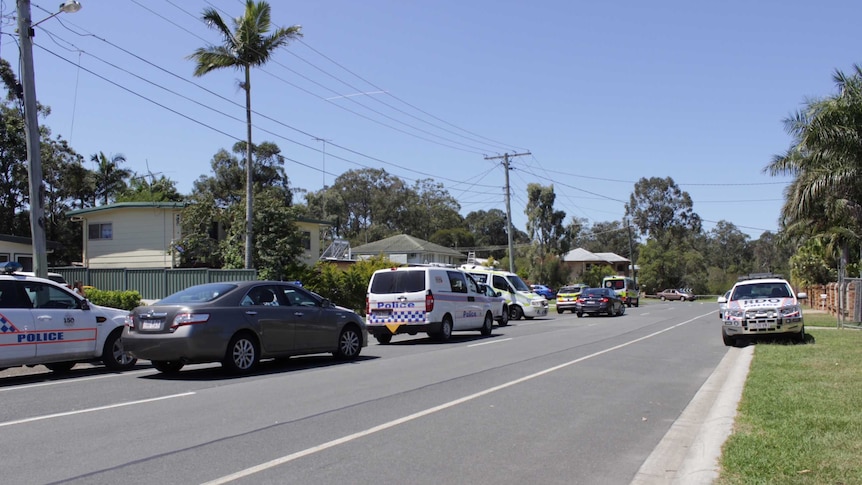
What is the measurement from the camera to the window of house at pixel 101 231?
1410 inches

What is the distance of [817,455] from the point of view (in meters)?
6.12

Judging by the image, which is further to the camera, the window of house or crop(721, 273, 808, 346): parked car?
the window of house

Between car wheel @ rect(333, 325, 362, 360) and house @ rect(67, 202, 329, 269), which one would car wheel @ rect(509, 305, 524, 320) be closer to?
house @ rect(67, 202, 329, 269)

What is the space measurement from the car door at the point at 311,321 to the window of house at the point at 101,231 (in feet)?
84.8

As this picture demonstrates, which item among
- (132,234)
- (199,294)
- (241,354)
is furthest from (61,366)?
(132,234)

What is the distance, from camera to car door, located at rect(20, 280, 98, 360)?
11.4m

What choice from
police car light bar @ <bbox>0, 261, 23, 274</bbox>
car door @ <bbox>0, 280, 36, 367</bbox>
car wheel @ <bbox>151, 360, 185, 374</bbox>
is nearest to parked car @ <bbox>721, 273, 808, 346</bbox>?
car wheel @ <bbox>151, 360, 185, 374</bbox>

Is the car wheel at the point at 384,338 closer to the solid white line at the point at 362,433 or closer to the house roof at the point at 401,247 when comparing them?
the solid white line at the point at 362,433

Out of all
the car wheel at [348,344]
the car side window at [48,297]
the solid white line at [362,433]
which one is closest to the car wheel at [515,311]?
the car wheel at [348,344]

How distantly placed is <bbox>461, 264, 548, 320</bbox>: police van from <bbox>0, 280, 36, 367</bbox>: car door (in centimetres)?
2131

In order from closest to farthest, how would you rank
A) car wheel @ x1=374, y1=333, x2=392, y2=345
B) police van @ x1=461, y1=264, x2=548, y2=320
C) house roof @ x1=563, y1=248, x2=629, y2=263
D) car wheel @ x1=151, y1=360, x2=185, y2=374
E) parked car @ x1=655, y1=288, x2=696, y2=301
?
car wheel @ x1=151, y1=360, x2=185, y2=374 → car wheel @ x1=374, y1=333, x2=392, y2=345 → police van @ x1=461, y1=264, x2=548, y2=320 → parked car @ x1=655, y1=288, x2=696, y2=301 → house roof @ x1=563, y1=248, x2=629, y2=263

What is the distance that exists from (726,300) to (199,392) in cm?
1391

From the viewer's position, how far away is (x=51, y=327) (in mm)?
11531

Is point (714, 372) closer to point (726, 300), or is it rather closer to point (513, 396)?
point (513, 396)
